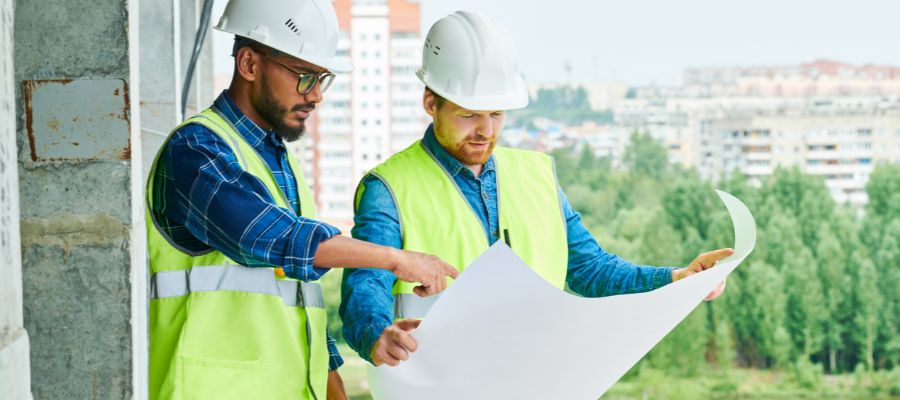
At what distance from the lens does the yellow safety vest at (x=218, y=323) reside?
1.87 metres

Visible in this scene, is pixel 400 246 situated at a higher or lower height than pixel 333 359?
higher

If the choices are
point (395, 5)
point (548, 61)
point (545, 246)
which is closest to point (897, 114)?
point (548, 61)

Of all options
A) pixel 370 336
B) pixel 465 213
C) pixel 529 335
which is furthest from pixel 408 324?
pixel 465 213

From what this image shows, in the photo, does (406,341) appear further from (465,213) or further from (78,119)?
(78,119)

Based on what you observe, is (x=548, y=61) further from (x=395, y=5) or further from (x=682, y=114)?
(x=395, y=5)

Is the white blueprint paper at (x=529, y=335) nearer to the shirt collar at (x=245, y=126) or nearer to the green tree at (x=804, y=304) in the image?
the shirt collar at (x=245, y=126)

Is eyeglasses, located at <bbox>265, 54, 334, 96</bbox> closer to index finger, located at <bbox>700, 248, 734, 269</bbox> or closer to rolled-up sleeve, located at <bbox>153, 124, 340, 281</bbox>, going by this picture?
rolled-up sleeve, located at <bbox>153, 124, 340, 281</bbox>

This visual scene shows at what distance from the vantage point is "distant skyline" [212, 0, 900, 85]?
52.1 metres

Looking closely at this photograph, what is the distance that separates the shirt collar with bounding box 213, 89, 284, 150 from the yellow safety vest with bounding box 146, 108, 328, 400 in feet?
0.14

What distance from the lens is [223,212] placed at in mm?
1698

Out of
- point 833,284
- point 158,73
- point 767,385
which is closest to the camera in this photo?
point 158,73

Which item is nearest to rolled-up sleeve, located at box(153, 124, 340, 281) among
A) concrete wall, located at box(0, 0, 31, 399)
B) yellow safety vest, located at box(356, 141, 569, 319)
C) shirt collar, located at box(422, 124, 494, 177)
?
concrete wall, located at box(0, 0, 31, 399)

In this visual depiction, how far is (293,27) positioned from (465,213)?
1.48 feet

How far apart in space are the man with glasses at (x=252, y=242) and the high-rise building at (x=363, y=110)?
3541 cm
